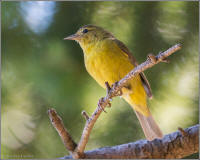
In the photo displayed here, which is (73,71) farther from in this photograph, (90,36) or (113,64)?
(90,36)

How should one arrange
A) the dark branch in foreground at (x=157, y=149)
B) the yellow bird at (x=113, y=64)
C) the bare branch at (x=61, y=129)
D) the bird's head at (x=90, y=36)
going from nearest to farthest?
the bare branch at (x=61, y=129), the dark branch in foreground at (x=157, y=149), the yellow bird at (x=113, y=64), the bird's head at (x=90, y=36)

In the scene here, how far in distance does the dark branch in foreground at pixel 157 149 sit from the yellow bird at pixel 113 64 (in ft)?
0.31

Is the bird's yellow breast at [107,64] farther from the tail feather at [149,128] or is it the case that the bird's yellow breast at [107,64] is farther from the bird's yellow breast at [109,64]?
the tail feather at [149,128]

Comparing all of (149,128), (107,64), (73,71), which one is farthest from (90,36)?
(149,128)

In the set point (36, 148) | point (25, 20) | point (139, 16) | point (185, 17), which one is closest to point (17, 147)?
point (36, 148)

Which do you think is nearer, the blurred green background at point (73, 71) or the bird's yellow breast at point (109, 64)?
the blurred green background at point (73, 71)

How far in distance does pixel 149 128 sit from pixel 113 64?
1.15 ft

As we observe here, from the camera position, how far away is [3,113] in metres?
1.13

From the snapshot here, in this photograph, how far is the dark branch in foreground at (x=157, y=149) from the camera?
1.09 metres

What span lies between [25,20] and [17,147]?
52 cm

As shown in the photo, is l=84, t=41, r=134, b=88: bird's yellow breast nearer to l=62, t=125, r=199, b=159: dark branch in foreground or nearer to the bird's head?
the bird's head

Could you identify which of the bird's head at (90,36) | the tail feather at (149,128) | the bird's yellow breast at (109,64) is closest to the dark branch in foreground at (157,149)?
the tail feather at (149,128)

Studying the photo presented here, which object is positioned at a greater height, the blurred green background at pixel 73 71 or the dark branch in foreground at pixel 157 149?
the blurred green background at pixel 73 71

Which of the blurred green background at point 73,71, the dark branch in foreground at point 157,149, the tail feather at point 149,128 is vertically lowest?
the dark branch in foreground at point 157,149
